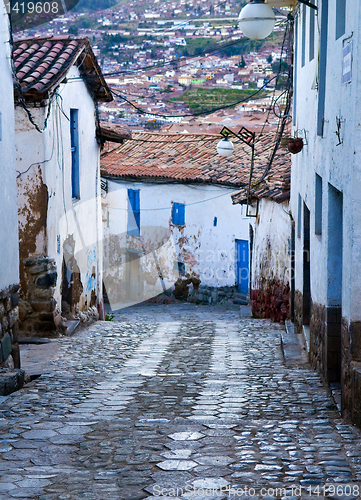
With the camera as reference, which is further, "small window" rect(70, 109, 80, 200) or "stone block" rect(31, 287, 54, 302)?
"small window" rect(70, 109, 80, 200)

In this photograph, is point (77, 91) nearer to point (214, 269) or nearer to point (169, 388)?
point (169, 388)

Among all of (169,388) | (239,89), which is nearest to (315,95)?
(169,388)

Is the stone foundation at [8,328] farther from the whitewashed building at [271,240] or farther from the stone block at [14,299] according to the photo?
the whitewashed building at [271,240]

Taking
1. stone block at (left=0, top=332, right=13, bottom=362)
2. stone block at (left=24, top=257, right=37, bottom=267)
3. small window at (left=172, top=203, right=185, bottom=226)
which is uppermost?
small window at (left=172, top=203, right=185, bottom=226)

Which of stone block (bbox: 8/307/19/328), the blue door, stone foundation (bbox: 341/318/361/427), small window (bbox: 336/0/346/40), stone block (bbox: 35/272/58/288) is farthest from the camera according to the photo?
the blue door

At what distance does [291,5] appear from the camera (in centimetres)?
1016

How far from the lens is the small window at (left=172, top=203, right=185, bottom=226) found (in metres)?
20.4

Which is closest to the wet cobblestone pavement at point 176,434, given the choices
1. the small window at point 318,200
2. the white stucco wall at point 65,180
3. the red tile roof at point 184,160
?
the small window at point 318,200

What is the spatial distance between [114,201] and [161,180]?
2762 mm

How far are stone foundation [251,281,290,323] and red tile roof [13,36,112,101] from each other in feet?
18.1

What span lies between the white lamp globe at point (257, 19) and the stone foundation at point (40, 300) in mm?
4641

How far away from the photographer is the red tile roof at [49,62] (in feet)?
30.7

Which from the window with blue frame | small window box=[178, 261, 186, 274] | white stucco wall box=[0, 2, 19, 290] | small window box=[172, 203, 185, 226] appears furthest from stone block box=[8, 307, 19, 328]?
the window with blue frame

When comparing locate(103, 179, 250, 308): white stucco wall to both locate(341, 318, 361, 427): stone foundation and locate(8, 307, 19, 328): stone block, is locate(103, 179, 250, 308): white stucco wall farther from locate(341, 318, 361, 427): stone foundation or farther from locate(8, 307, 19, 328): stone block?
locate(341, 318, 361, 427): stone foundation
